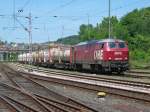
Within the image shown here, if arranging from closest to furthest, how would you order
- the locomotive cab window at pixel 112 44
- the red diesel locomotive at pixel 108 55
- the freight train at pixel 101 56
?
the red diesel locomotive at pixel 108 55
the freight train at pixel 101 56
the locomotive cab window at pixel 112 44

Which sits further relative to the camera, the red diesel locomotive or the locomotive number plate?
the locomotive number plate

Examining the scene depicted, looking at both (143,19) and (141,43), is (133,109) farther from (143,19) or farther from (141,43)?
(143,19)

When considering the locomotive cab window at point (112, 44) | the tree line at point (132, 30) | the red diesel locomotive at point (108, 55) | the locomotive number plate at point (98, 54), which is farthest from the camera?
the tree line at point (132, 30)

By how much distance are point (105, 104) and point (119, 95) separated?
2342mm

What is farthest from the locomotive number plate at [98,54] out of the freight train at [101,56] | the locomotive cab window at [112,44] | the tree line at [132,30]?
the tree line at [132,30]

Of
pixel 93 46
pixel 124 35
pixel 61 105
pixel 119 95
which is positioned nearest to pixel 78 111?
pixel 61 105

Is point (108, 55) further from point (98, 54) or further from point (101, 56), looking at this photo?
point (98, 54)

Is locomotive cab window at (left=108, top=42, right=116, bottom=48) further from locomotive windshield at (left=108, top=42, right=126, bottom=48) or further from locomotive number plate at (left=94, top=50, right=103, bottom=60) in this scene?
locomotive number plate at (left=94, top=50, right=103, bottom=60)

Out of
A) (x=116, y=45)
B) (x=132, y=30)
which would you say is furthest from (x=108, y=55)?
(x=132, y=30)

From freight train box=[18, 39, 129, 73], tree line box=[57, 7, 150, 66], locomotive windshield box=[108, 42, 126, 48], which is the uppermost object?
tree line box=[57, 7, 150, 66]

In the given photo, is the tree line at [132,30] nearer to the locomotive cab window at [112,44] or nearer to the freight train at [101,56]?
the freight train at [101,56]

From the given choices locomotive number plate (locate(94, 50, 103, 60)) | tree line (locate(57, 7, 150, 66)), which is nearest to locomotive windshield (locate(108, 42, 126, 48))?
locomotive number plate (locate(94, 50, 103, 60))

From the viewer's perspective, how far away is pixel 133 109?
48.3ft

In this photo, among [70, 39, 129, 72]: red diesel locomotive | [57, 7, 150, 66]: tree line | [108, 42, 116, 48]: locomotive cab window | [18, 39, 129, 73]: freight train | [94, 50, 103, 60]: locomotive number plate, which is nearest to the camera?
[70, 39, 129, 72]: red diesel locomotive
